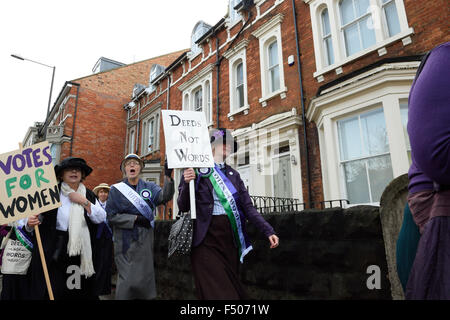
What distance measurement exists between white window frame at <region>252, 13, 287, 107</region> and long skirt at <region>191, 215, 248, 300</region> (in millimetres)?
7159

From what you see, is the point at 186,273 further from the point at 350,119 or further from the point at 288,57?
the point at 288,57

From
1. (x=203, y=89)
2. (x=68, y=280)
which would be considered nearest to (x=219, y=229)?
(x=68, y=280)

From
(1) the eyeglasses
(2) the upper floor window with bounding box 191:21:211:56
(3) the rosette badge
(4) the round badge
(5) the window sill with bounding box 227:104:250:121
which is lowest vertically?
(4) the round badge

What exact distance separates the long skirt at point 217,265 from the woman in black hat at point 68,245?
1639mm

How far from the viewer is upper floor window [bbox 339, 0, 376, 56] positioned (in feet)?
24.1

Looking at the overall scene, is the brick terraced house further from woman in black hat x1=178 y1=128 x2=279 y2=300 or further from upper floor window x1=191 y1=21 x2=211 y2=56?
woman in black hat x1=178 y1=128 x2=279 y2=300

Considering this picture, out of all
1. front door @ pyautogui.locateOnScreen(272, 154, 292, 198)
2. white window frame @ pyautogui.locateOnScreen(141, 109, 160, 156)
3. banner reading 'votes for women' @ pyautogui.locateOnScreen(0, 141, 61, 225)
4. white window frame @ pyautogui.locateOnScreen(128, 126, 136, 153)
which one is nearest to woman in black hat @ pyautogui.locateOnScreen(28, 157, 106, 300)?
banner reading 'votes for women' @ pyautogui.locateOnScreen(0, 141, 61, 225)

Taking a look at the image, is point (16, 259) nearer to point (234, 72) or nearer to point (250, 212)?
point (250, 212)

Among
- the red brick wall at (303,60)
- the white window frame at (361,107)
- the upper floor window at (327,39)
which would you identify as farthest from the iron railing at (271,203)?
the upper floor window at (327,39)

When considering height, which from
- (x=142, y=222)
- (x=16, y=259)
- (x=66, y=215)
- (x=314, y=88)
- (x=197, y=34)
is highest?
(x=197, y=34)

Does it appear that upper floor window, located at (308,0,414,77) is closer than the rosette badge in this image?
No

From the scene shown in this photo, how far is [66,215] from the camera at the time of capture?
3.43 meters

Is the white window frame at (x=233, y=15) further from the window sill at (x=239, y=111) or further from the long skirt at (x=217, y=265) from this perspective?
the long skirt at (x=217, y=265)

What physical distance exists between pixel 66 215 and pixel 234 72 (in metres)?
9.42
